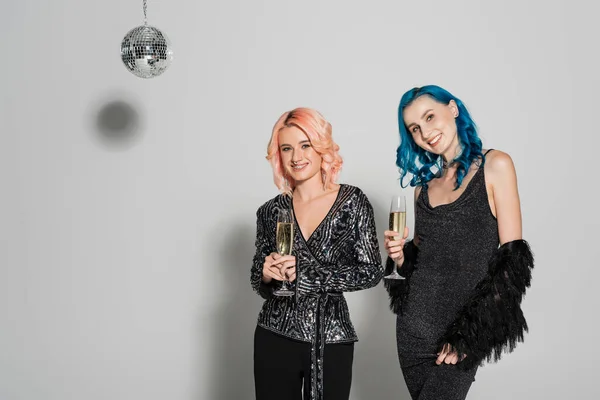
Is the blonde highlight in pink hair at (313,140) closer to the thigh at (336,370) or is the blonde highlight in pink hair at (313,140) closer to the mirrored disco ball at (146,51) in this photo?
the thigh at (336,370)

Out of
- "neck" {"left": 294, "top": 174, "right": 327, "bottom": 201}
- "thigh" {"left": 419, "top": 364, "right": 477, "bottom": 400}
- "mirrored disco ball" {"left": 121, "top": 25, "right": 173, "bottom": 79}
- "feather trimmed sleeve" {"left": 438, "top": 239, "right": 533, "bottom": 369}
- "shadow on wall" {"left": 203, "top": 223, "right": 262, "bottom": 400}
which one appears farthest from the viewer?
"shadow on wall" {"left": 203, "top": 223, "right": 262, "bottom": 400}

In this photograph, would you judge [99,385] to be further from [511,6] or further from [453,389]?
[511,6]

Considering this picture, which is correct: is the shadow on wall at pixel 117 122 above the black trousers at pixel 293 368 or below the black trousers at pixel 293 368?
above

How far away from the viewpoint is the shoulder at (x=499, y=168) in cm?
364

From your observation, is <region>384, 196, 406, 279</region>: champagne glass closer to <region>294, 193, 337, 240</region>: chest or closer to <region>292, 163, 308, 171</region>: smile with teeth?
<region>294, 193, 337, 240</region>: chest

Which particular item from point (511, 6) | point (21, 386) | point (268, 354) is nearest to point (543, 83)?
point (511, 6)

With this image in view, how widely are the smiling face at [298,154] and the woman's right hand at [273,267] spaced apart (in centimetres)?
38

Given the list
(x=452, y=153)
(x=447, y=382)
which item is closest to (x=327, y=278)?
(x=447, y=382)

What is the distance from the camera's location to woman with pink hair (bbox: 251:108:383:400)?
3814mm

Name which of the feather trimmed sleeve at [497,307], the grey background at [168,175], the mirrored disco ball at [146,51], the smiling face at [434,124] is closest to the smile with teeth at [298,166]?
the smiling face at [434,124]

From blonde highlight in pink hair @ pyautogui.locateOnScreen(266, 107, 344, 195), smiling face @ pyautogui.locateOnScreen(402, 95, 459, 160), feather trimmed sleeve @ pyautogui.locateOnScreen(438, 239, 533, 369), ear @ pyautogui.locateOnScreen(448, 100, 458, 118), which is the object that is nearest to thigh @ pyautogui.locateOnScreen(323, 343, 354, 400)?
feather trimmed sleeve @ pyautogui.locateOnScreen(438, 239, 533, 369)

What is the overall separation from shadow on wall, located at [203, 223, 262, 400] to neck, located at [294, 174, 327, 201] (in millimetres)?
2131

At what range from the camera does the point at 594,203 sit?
6.50m

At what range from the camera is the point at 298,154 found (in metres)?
3.89
